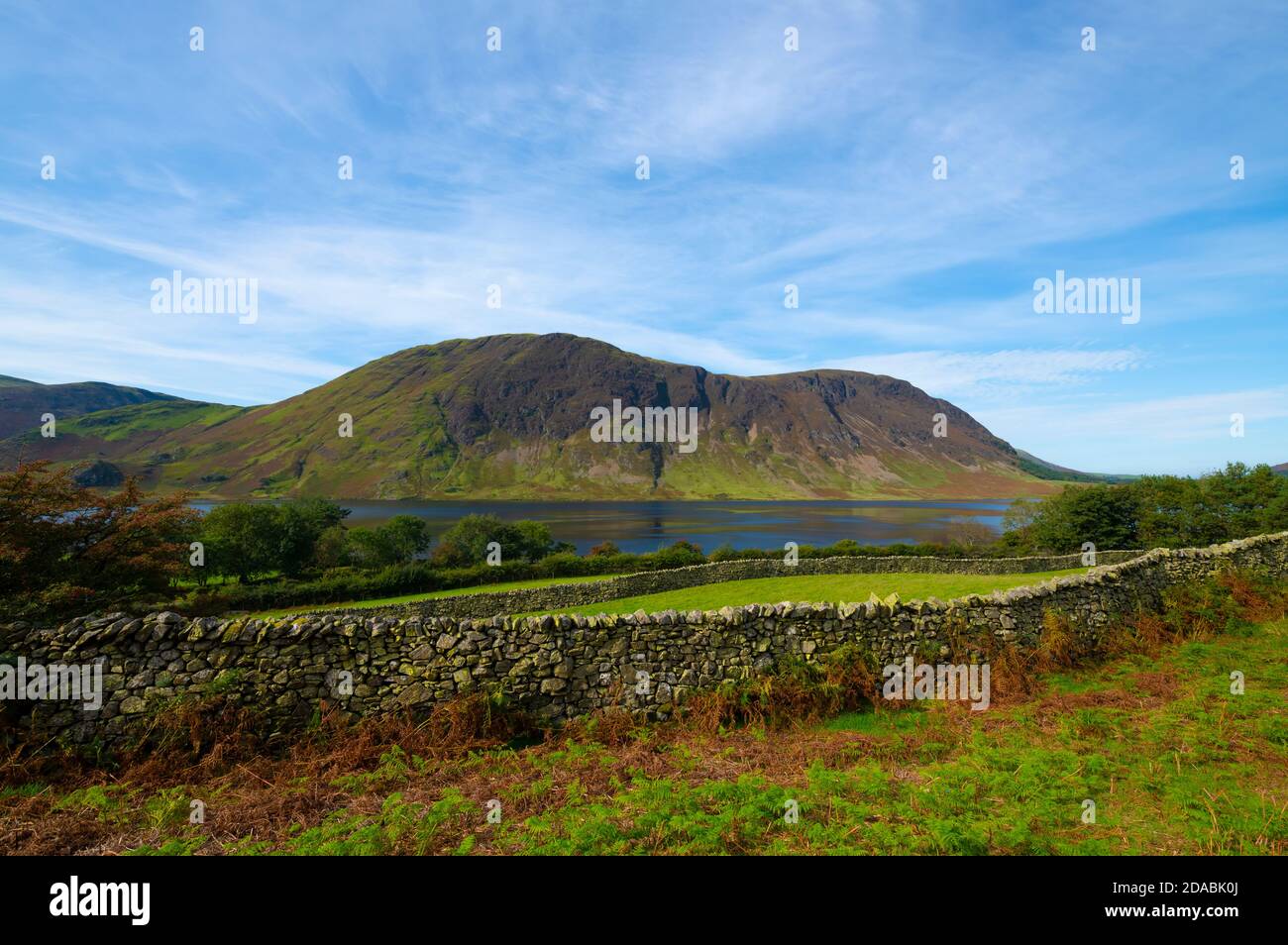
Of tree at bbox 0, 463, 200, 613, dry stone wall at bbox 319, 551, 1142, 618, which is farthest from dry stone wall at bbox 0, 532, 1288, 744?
dry stone wall at bbox 319, 551, 1142, 618

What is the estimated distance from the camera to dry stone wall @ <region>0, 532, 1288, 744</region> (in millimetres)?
7848

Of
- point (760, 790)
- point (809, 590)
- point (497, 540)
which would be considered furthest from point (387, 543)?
point (760, 790)

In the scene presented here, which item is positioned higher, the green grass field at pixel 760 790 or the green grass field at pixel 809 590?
the green grass field at pixel 760 790

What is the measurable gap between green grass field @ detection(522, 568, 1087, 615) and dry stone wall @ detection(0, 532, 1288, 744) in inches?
530

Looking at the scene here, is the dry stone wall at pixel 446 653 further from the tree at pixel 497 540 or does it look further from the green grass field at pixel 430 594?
the tree at pixel 497 540

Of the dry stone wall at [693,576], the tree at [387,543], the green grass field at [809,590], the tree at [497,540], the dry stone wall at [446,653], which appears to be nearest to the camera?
the dry stone wall at [446,653]

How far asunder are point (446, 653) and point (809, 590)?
83.3 feet

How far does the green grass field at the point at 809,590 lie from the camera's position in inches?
958

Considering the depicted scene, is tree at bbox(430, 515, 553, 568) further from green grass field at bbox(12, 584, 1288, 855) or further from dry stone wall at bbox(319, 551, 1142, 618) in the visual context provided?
green grass field at bbox(12, 584, 1288, 855)

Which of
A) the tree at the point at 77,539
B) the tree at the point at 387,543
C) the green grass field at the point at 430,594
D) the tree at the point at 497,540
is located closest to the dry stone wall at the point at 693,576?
the green grass field at the point at 430,594

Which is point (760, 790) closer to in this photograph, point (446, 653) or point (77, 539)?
point (446, 653)

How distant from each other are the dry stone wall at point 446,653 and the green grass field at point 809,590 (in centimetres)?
1347
